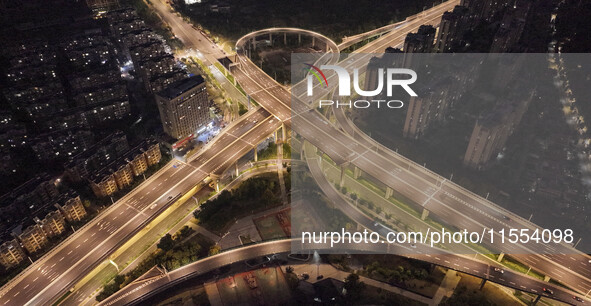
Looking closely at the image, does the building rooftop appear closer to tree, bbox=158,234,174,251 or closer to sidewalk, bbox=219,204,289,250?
tree, bbox=158,234,174,251

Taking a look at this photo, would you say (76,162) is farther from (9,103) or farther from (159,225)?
(9,103)

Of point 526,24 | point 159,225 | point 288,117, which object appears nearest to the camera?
point 159,225

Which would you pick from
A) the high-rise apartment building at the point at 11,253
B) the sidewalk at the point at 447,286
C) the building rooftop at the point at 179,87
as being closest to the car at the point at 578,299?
the sidewalk at the point at 447,286

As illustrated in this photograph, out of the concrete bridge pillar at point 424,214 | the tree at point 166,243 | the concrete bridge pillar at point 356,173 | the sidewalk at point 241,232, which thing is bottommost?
the sidewalk at point 241,232

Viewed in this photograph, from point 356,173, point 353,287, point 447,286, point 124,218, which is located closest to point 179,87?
point 124,218

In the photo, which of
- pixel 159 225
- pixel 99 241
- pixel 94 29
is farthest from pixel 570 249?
pixel 94 29

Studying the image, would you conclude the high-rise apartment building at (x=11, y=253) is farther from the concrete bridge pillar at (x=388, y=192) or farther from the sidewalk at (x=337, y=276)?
the concrete bridge pillar at (x=388, y=192)

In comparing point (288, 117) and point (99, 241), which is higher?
point (288, 117)
